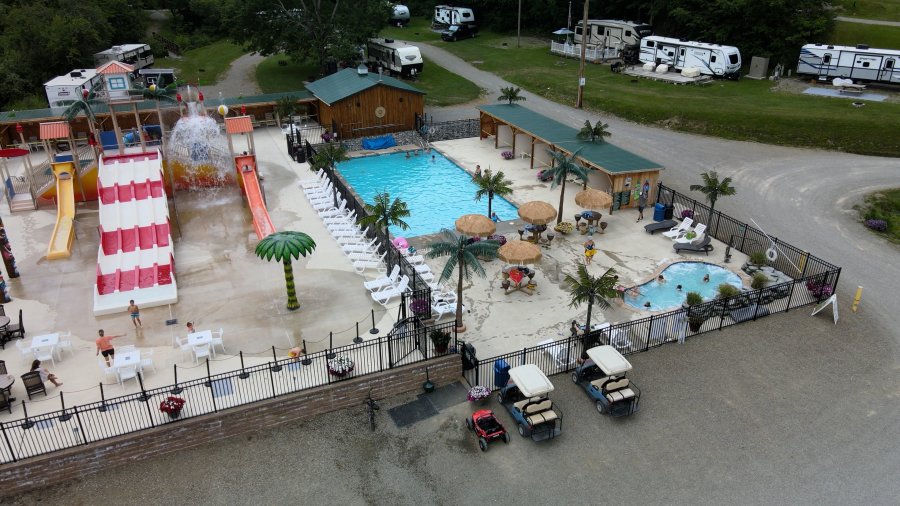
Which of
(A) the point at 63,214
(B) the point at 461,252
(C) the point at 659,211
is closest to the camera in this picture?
(B) the point at 461,252

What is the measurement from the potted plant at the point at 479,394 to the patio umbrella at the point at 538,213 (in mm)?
10016

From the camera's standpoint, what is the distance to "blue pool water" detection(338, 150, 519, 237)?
102ft

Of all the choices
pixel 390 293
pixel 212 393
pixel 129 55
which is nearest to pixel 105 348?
pixel 212 393

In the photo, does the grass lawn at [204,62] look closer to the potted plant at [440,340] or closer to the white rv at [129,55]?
the white rv at [129,55]

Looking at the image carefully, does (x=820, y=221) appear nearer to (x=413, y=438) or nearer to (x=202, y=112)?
(x=413, y=438)

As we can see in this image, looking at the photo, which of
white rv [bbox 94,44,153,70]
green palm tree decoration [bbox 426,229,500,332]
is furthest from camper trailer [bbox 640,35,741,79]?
white rv [bbox 94,44,153,70]

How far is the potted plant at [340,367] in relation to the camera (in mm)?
17406

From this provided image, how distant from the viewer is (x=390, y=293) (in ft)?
72.0

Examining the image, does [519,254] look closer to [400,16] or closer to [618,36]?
[618,36]

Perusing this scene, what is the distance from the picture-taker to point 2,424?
14828mm

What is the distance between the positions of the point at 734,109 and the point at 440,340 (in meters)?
32.8

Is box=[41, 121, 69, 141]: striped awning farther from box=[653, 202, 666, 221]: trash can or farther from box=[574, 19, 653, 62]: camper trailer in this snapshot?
box=[574, 19, 653, 62]: camper trailer

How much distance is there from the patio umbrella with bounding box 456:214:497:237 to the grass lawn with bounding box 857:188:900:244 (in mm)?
17442

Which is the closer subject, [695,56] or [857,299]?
[857,299]
